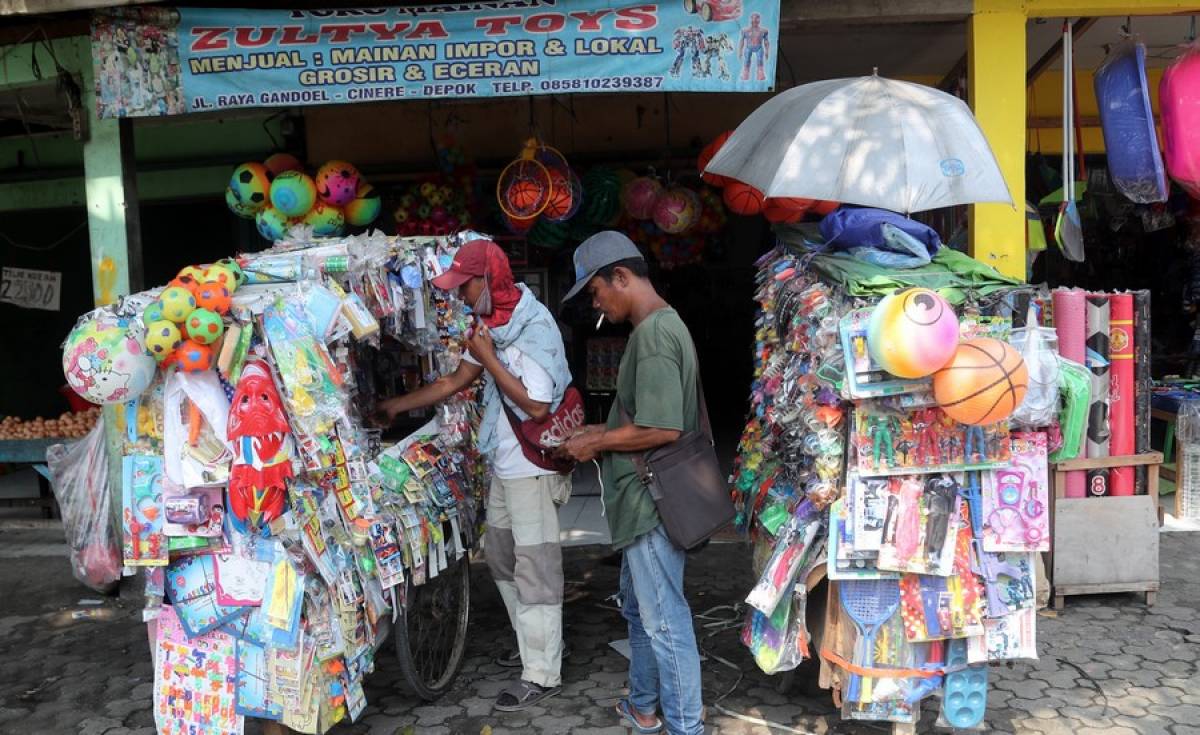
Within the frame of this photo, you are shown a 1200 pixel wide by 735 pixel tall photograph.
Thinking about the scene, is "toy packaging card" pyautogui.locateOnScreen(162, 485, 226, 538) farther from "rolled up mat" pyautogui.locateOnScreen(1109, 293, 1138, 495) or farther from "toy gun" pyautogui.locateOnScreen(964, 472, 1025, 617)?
"rolled up mat" pyautogui.locateOnScreen(1109, 293, 1138, 495)

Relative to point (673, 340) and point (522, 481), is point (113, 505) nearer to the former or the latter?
point (522, 481)

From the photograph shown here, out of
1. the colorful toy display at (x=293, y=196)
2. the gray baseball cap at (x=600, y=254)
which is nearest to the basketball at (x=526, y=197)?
the colorful toy display at (x=293, y=196)

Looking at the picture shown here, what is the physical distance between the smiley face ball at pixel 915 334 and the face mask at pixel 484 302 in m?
1.59

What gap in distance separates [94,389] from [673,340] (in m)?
1.95

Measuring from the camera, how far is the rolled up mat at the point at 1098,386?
4.52 meters

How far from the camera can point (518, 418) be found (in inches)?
148

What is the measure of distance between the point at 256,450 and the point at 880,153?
8.73 ft

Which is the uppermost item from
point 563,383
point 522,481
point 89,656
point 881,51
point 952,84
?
point 881,51

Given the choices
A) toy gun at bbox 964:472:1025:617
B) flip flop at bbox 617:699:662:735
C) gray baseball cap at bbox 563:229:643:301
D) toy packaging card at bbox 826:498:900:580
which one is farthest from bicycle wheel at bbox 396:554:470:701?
toy gun at bbox 964:472:1025:617

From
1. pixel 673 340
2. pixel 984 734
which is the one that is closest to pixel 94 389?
pixel 673 340

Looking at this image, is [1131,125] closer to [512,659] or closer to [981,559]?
[981,559]

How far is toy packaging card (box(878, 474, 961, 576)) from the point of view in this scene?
123 inches

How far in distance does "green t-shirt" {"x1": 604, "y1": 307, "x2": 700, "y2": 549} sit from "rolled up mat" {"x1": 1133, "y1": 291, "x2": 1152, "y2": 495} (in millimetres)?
2792

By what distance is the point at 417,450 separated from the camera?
12.7 ft
